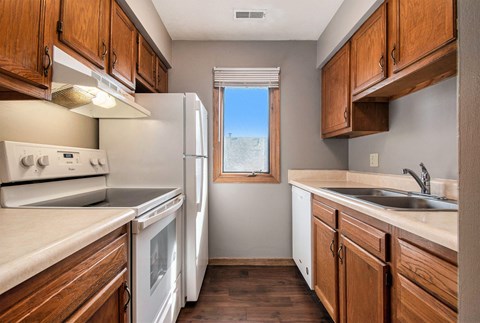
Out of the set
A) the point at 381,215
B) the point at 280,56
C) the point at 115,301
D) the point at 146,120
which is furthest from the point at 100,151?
the point at 280,56

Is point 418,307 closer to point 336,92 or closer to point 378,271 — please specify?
point 378,271

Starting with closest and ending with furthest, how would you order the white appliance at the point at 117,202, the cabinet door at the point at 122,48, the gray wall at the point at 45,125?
the white appliance at the point at 117,202 < the gray wall at the point at 45,125 < the cabinet door at the point at 122,48

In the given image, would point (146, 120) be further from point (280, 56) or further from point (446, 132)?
point (446, 132)

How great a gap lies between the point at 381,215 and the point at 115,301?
1.09 m

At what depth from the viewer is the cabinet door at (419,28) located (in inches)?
46.2

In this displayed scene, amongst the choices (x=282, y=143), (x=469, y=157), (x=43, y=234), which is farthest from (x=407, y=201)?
(x=43, y=234)

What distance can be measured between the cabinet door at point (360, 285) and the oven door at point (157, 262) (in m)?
1.02

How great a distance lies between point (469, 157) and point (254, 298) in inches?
81.2

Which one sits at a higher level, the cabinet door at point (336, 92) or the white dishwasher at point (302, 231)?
the cabinet door at point (336, 92)

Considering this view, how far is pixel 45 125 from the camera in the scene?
5.14ft

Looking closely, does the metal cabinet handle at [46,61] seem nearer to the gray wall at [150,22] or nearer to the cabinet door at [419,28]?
the gray wall at [150,22]

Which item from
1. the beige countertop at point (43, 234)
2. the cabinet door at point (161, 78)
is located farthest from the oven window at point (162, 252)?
the cabinet door at point (161, 78)

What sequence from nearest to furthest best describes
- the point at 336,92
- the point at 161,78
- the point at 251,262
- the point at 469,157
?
the point at 469,157 < the point at 336,92 < the point at 161,78 < the point at 251,262

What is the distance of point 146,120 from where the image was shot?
2020 millimetres
